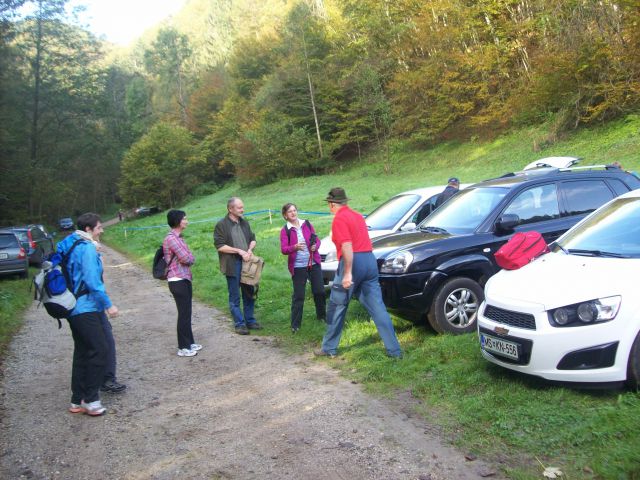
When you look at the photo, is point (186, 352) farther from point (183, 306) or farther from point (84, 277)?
point (84, 277)

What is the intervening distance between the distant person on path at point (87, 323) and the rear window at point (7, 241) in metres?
13.5

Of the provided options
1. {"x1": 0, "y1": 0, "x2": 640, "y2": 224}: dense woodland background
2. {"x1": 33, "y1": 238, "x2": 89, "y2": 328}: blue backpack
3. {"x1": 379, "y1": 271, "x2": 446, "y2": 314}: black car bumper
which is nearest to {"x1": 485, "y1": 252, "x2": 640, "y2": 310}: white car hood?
{"x1": 379, "y1": 271, "x2": 446, "y2": 314}: black car bumper

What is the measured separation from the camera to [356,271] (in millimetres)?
6062

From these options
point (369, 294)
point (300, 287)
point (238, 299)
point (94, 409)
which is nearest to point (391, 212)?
point (300, 287)

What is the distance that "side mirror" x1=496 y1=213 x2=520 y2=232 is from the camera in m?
6.64

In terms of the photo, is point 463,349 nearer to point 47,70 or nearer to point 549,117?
point 549,117

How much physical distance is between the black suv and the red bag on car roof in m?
1.06

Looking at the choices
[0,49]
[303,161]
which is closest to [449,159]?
[303,161]

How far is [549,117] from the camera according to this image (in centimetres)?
3216

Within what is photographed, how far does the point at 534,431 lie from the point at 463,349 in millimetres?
1853

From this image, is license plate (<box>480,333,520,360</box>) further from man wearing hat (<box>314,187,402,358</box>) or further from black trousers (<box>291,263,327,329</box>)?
black trousers (<box>291,263,327,329</box>)

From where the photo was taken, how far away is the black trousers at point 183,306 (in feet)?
22.5

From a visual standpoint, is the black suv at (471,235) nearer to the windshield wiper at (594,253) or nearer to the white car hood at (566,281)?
the white car hood at (566,281)

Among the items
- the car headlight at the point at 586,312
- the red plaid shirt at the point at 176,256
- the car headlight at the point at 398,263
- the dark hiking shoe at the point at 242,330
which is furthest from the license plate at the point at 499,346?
the dark hiking shoe at the point at 242,330
